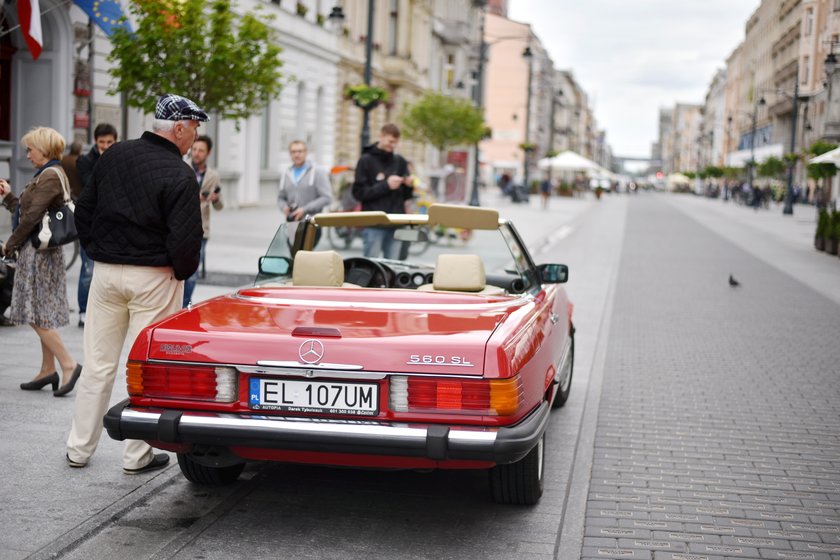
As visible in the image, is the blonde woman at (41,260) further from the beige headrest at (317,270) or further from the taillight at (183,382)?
the taillight at (183,382)

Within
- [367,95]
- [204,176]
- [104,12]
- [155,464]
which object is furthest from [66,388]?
[367,95]

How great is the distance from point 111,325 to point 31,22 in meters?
8.96

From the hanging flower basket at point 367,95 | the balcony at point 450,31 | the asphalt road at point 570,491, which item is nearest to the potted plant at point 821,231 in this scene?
the hanging flower basket at point 367,95

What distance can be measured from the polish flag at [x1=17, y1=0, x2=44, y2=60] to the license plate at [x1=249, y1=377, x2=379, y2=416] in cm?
986

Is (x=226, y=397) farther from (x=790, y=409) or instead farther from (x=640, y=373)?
(x=640, y=373)

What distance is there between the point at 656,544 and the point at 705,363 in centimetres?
507

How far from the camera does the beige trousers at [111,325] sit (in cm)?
532

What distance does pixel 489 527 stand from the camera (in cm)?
488

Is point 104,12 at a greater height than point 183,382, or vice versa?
point 104,12

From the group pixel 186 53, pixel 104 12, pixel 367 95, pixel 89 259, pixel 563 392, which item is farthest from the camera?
pixel 367 95

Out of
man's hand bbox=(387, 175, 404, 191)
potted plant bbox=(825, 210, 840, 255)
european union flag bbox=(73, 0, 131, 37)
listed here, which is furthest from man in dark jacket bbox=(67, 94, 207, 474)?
potted plant bbox=(825, 210, 840, 255)

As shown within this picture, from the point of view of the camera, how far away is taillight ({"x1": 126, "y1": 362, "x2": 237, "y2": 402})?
4.53 meters

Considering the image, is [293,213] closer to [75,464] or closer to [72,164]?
[72,164]

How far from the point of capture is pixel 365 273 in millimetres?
6270
